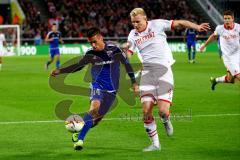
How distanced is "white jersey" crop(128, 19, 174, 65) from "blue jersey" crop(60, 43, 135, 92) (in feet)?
1.05

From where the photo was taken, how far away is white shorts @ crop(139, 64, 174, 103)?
1069 centimetres

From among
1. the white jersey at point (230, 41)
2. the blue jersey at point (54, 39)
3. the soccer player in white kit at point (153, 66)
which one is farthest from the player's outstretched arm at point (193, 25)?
the blue jersey at point (54, 39)

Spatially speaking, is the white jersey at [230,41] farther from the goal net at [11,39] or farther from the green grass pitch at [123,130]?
the goal net at [11,39]

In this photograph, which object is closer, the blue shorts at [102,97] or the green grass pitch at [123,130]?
the green grass pitch at [123,130]

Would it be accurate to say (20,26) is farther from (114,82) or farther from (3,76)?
(114,82)

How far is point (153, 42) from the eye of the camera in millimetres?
10781

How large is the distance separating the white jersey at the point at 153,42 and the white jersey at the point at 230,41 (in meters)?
6.83

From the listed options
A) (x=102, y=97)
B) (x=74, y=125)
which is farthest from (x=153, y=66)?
(x=74, y=125)

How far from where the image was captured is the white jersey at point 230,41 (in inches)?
683

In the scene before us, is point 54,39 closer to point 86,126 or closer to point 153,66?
point 153,66

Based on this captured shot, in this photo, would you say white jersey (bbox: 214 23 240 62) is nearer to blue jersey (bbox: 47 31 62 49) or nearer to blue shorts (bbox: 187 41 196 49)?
blue jersey (bbox: 47 31 62 49)

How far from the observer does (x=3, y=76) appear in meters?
28.9

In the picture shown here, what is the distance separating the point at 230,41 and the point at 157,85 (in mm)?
7262

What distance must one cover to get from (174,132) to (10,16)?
146 ft
